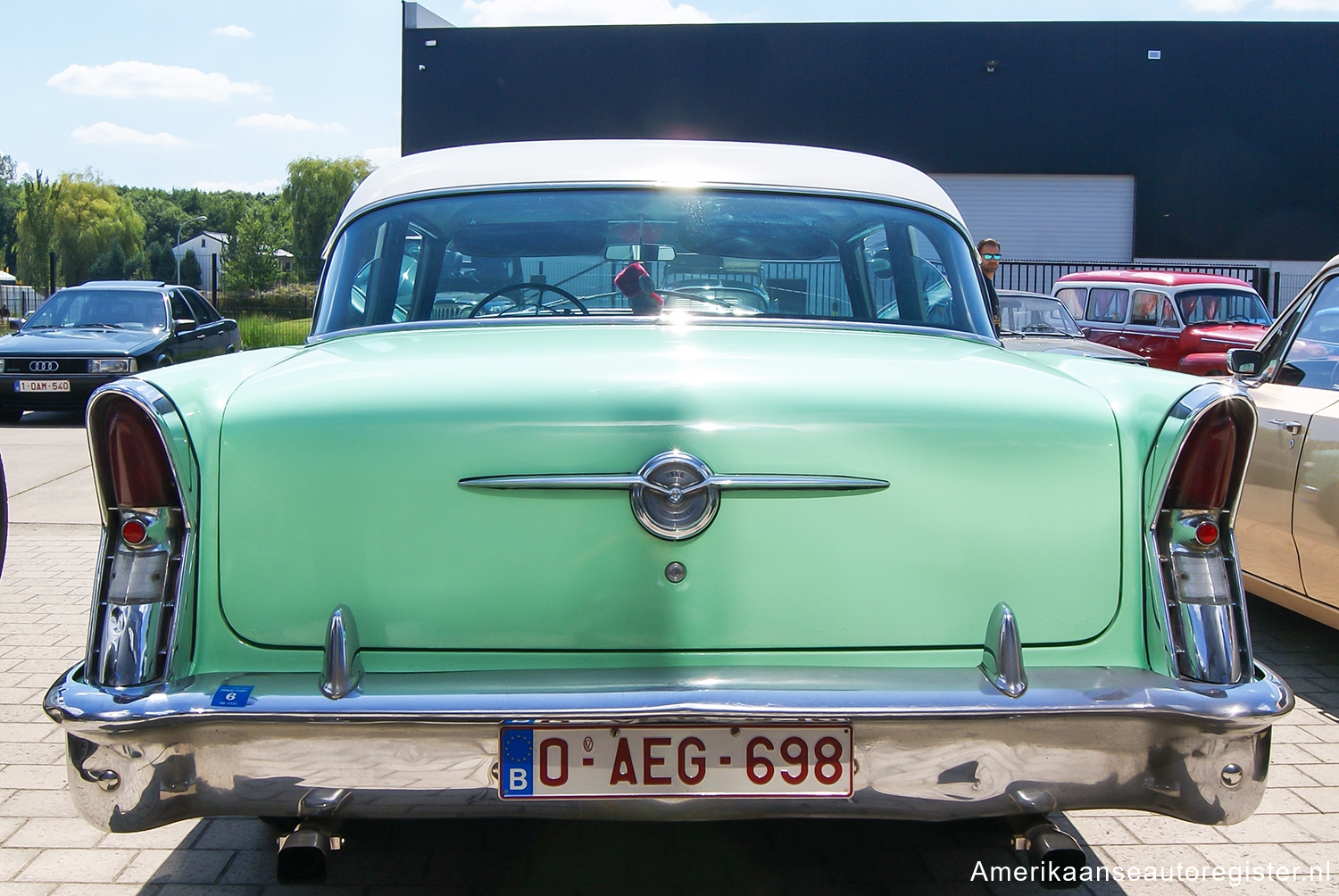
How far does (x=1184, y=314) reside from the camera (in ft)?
46.4

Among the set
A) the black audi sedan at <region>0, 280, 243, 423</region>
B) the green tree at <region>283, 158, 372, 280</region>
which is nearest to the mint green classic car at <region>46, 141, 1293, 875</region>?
the black audi sedan at <region>0, 280, 243, 423</region>

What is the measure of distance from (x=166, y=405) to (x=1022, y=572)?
171cm

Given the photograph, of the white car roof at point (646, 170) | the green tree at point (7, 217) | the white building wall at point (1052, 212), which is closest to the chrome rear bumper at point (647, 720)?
the white car roof at point (646, 170)

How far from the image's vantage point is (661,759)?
2123 mm

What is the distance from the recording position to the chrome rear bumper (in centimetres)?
211

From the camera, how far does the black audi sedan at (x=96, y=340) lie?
12875 millimetres

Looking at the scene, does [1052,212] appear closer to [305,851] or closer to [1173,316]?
[1173,316]

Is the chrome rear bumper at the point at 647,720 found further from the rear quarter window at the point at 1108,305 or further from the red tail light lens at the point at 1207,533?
the rear quarter window at the point at 1108,305

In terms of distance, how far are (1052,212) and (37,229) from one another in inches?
2332

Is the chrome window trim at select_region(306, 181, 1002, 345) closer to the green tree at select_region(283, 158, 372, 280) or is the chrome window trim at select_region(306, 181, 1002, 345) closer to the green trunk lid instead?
the green trunk lid

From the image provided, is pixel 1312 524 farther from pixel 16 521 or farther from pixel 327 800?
pixel 16 521

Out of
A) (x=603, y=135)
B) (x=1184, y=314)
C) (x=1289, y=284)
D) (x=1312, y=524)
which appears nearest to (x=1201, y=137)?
(x=1289, y=284)

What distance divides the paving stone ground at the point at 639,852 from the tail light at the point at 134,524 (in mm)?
917

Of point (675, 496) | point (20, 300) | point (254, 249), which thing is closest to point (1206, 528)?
point (675, 496)
